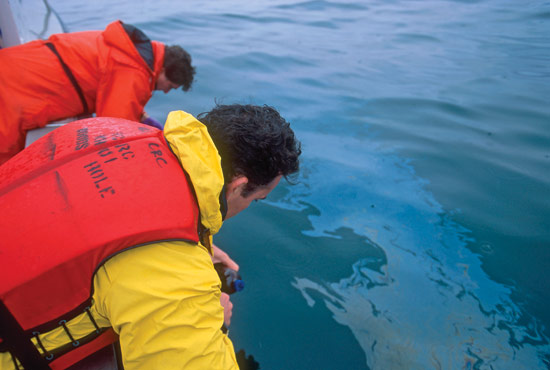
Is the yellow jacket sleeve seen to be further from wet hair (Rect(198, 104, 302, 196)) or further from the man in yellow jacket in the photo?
wet hair (Rect(198, 104, 302, 196))

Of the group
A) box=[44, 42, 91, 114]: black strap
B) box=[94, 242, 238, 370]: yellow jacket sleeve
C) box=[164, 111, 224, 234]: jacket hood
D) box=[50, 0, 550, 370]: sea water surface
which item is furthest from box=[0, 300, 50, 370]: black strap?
box=[44, 42, 91, 114]: black strap

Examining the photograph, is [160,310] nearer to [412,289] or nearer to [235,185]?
[235,185]

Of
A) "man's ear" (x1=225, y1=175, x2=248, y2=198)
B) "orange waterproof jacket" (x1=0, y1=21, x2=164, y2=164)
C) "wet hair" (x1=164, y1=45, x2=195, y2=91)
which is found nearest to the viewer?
"man's ear" (x1=225, y1=175, x2=248, y2=198)

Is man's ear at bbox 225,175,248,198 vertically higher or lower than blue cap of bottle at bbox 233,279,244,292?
higher

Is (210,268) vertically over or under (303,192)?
over

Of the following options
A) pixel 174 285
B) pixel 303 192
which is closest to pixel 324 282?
pixel 303 192

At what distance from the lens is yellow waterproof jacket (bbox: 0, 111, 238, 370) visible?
1037 millimetres

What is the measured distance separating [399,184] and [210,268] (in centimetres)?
280

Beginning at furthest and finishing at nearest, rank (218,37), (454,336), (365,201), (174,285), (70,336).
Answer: (218,37) → (365,201) → (454,336) → (70,336) → (174,285)

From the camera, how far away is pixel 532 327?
2238 millimetres

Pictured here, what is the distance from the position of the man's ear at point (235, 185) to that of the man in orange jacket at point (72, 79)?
1.75 metres

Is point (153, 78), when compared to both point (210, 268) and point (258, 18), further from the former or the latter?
point (258, 18)

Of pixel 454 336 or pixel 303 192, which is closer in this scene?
pixel 454 336

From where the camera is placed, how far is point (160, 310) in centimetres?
105
